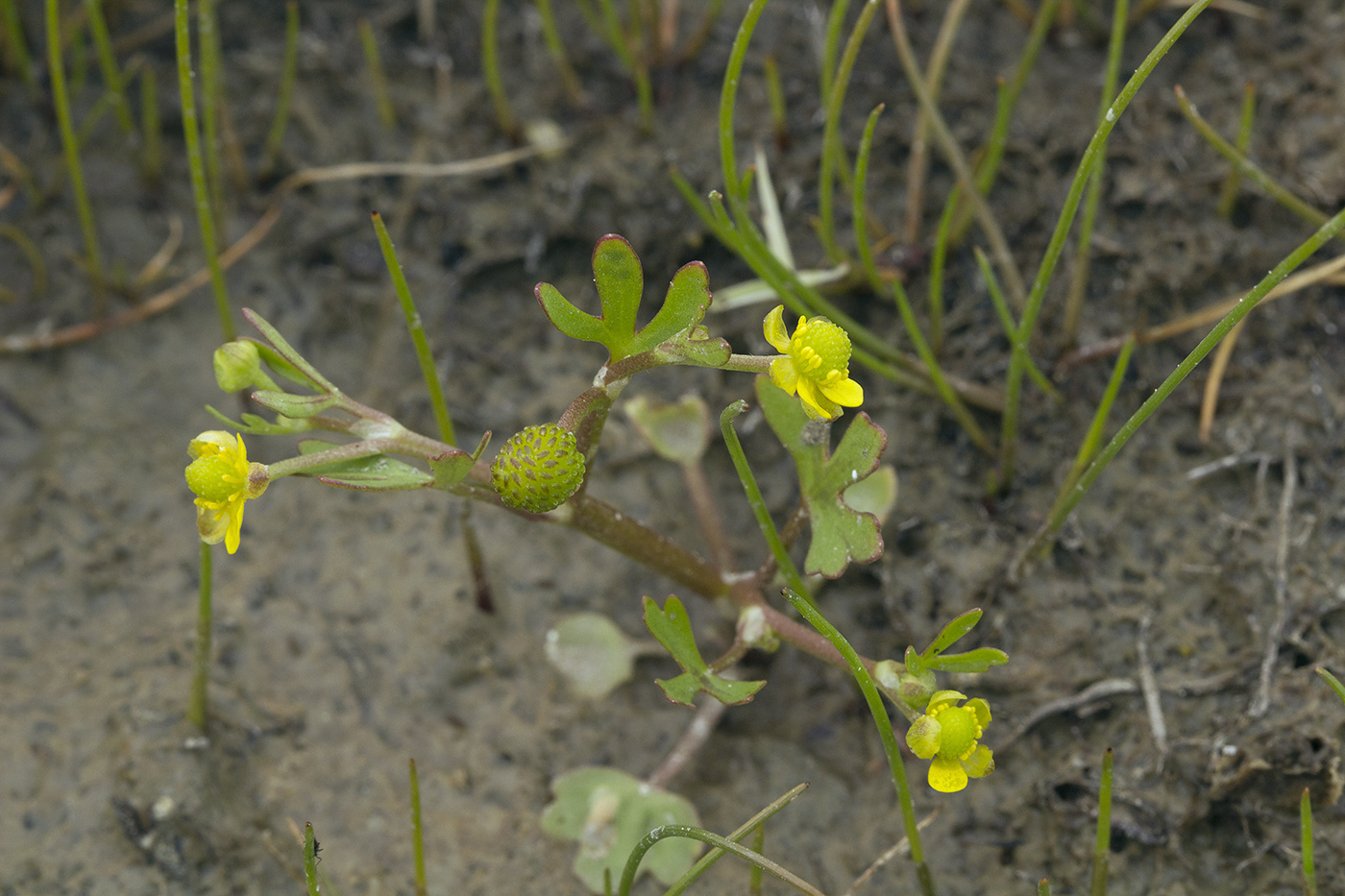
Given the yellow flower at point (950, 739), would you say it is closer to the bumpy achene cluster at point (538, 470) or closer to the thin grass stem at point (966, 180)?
the bumpy achene cluster at point (538, 470)

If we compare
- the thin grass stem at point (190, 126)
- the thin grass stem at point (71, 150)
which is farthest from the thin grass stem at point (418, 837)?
the thin grass stem at point (71, 150)

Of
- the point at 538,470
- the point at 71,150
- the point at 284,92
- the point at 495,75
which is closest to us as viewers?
the point at 538,470

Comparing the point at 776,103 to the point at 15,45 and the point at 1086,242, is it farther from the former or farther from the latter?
the point at 15,45

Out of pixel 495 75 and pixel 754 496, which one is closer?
pixel 754 496

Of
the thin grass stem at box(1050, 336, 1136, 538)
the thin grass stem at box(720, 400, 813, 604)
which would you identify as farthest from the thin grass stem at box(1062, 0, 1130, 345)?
the thin grass stem at box(720, 400, 813, 604)

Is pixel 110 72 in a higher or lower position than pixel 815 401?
lower

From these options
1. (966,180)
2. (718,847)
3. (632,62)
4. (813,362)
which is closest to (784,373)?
(813,362)

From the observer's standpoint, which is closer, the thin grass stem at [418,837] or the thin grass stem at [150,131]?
the thin grass stem at [418,837]
